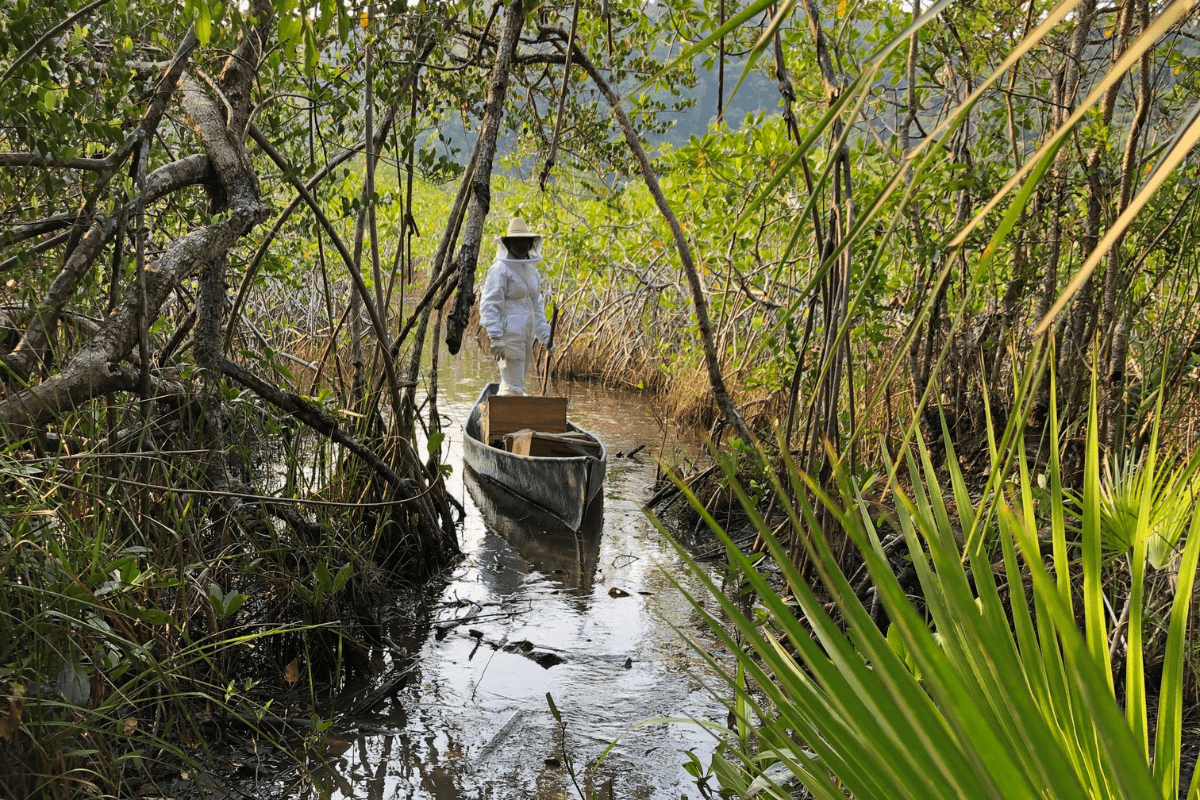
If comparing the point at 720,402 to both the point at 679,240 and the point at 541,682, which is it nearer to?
the point at 679,240

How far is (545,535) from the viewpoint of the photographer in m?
6.39

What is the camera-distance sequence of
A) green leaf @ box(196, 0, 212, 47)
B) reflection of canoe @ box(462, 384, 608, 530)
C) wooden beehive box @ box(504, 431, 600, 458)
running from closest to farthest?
green leaf @ box(196, 0, 212, 47) → reflection of canoe @ box(462, 384, 608, 530) → wooden beehive box @ box(504, 431, 600, 458)

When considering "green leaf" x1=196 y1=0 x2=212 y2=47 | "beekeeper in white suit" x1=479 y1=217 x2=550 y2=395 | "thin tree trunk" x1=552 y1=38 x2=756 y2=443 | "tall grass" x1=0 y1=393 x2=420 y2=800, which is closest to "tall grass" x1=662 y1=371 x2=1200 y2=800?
"green leaf" x1=196 y1=0 x2=212 y2=47

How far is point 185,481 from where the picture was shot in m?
3.31

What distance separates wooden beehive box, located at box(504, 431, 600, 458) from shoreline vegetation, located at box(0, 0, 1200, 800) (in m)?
0.74

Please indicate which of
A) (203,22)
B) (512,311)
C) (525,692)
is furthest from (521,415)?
(203,22)

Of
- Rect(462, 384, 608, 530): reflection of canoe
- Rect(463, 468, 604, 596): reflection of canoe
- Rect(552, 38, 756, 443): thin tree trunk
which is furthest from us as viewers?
Rect(462, 384, 608, 530): reflection of canoe

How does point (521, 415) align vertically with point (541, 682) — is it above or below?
above

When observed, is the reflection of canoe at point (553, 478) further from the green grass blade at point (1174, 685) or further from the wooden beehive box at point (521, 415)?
the green grass blade at point (1174, 685)

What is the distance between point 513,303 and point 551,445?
1.79 metres

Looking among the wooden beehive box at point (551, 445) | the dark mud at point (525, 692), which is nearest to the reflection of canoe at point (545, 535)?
the dark mud at point (525, 692)

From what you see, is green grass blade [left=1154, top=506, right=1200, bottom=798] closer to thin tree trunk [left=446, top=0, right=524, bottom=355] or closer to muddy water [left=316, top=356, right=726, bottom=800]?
muddy water [left=316, top=356, right=726, bottom=800]

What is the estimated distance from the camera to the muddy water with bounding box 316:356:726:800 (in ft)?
10.3

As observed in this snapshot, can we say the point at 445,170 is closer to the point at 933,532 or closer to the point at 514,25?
the point at 514,25
